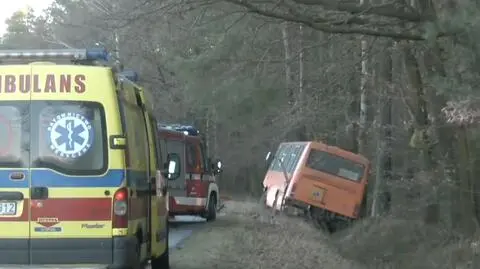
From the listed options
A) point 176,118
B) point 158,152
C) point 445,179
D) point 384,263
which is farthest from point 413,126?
point 176,118

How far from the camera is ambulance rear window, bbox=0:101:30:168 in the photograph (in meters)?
9.07

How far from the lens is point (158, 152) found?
1216cm

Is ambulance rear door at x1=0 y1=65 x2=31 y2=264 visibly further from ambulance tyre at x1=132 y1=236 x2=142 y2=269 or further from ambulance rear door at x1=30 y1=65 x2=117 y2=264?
ambulance tyre at x1=132 y1=236 x2=142 y2=269

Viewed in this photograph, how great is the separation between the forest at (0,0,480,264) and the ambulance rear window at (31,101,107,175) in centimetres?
448

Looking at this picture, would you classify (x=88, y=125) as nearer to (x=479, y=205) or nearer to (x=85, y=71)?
(x=85, y=71)

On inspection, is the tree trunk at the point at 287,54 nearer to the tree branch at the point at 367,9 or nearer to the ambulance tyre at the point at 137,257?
the tree branch at the point at 367,9

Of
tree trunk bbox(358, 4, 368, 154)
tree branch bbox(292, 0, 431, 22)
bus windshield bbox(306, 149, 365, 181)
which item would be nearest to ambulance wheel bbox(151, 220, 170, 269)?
tree branch bbox(292, 0, 431, 22)

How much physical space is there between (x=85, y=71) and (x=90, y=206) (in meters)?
1.41

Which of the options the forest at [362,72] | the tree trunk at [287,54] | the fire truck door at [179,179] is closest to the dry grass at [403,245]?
the forest at [362,72]

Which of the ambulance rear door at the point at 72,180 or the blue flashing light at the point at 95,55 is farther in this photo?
the blue flashing light at the point at 95,55

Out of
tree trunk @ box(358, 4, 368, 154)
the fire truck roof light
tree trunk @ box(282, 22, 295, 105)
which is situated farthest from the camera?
tree trunk @ box(358, 4, 368, 154)

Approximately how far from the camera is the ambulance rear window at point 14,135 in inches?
357

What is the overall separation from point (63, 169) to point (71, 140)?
0.31 metres

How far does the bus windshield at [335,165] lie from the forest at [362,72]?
949mm
